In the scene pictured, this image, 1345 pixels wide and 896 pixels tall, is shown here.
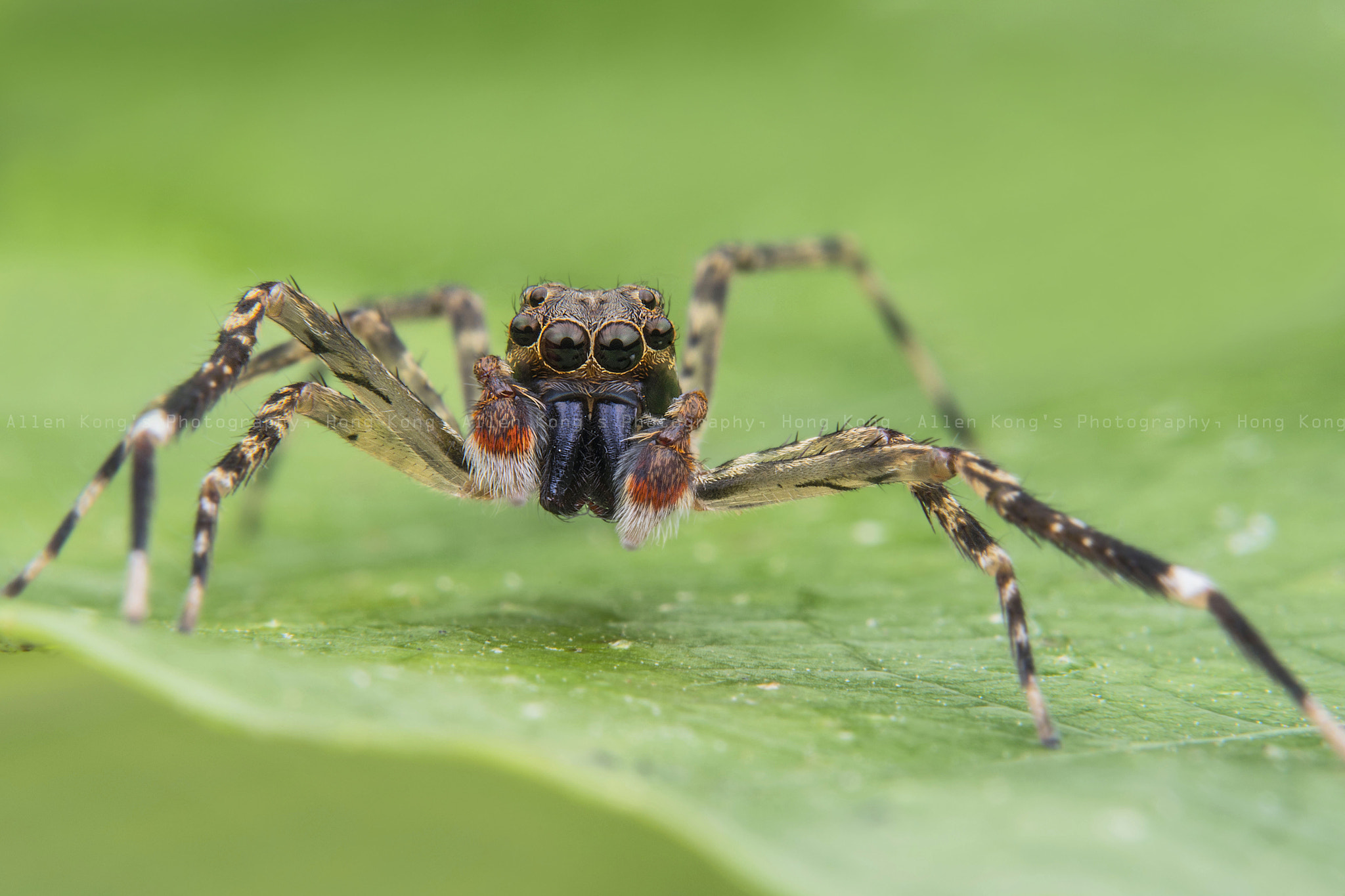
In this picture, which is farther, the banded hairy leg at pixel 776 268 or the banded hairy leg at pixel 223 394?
the banded hairy leg at pixel 776 268

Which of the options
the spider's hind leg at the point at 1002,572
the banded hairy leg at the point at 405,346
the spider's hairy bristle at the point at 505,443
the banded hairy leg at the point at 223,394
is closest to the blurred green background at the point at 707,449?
the spider's hind leg at the point at 1002,572

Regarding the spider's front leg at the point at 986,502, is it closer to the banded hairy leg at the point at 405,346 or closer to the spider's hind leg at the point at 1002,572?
the spider's hind leg at the point at 1002,572

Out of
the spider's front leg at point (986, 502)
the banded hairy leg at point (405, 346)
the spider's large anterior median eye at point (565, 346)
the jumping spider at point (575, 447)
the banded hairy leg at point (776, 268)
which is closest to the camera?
the spider's front leg at point (986, 502)

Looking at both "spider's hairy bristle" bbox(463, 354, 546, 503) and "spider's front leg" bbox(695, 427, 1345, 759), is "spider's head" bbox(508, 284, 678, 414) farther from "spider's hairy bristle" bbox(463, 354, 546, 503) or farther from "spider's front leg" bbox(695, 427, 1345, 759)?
"spider's front leg" bbox(695, 427, 1345, 759)

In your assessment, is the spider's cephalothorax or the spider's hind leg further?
the spider's cephalothorax

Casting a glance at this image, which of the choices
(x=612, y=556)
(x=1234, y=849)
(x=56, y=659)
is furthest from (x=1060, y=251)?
(x=56, y=659)

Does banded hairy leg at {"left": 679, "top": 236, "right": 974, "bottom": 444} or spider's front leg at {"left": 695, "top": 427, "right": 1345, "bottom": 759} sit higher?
banded hairy leg at {"left": 679, "top": 236, "right": 974, "bottom": 444}

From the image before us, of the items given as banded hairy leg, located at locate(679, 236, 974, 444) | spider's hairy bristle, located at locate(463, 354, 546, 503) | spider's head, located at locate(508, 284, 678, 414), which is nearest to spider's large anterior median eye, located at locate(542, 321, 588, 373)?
spider's head, located at locate(508, 284, 678, 414)
